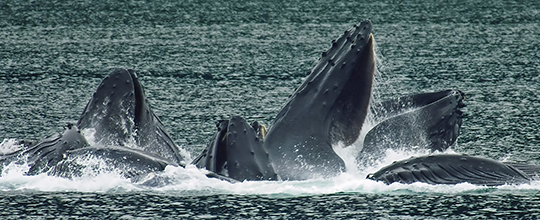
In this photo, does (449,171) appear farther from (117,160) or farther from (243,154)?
(117,160)

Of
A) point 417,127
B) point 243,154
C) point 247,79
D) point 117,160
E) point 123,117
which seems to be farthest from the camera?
point 247,79

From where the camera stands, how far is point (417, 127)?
15930 millimetres

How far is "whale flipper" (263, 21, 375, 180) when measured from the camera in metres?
15.4

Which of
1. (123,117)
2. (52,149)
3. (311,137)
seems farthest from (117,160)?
(311,137)

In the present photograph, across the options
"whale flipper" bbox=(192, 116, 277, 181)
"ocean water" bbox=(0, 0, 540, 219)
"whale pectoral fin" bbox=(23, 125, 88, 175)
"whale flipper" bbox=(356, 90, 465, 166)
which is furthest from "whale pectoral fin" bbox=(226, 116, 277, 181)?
"whale pectoral fin" bbox=(23, 125, 88, 175)

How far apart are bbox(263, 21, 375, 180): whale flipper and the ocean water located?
25cm

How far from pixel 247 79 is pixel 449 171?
45.2 ft

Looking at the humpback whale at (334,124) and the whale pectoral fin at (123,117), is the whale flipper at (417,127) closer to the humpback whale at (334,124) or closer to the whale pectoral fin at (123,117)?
the humpback whale at (334,124)

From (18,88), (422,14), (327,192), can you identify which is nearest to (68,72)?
(18,88)

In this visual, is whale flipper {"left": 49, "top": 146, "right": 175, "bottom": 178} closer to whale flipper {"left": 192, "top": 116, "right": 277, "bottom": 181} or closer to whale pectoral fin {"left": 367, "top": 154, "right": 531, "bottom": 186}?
whale flipper {"left": 192, "top": 116, "right": 277, "bottom": 181}

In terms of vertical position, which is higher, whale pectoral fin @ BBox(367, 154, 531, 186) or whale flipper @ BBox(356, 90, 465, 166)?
whale flipper @ BBox(356, 90, 465, 166)

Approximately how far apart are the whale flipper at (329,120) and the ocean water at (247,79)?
0.82 ft

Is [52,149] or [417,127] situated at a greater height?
[417,127]

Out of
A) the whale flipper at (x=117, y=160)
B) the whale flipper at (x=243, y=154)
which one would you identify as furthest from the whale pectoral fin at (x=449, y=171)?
the whale flipper at (x=117, y=160)
